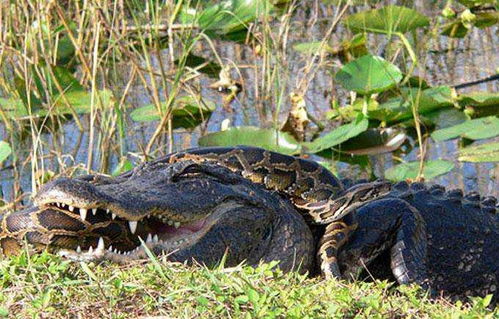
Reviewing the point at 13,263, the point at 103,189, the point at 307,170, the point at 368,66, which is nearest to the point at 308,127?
the point at 368,66

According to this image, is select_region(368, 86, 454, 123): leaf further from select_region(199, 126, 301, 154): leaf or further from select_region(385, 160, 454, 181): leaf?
select_region(199, 126, 301, 154): leaf

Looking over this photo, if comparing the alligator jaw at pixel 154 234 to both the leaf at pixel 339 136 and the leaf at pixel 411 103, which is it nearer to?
the leaf at pixel 339 136

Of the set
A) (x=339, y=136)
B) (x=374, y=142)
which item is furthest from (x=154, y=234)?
(x=374, y=142)

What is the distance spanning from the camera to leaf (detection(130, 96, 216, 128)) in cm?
911

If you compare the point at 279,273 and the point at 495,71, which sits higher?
the point at 279,273

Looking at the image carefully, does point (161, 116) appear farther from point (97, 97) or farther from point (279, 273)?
point (279, 273)

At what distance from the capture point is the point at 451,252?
Answer: 6602 mm

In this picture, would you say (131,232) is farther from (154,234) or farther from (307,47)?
(307,47)

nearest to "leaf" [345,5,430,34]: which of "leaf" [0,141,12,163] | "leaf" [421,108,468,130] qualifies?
"leaf" [421,108,468,130]

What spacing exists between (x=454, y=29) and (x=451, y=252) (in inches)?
284

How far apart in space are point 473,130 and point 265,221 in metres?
3.96

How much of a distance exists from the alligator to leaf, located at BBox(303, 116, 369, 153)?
5.14ft

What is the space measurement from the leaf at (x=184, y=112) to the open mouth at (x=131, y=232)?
4043mm

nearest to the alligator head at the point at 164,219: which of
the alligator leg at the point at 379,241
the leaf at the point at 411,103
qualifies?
the alligator leg at the point at 379,241
